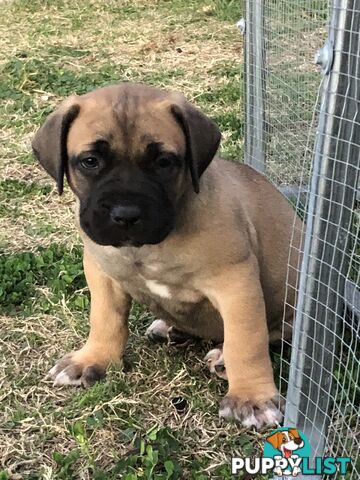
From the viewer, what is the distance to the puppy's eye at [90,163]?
10.5 ft

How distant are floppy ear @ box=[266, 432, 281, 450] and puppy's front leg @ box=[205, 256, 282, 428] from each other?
255 mm

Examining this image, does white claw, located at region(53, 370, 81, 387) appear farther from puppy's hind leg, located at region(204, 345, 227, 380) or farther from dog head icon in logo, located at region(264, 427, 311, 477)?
dog head icon in logo, located at region(264, 427, 311, 477)

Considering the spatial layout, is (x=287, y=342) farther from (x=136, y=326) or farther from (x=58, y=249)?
(x=58, y=249)

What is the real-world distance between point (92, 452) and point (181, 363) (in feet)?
2.61

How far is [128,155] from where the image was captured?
3154 millimetres

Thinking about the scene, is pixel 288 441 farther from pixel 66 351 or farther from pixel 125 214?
pixel 66 351

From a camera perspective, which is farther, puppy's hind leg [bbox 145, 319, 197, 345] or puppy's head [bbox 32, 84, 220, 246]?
puppy's hind leg [bbox 145, 319, 197, 345]

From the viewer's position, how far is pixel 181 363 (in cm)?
390

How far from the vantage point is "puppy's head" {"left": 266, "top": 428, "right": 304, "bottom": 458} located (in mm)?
2955

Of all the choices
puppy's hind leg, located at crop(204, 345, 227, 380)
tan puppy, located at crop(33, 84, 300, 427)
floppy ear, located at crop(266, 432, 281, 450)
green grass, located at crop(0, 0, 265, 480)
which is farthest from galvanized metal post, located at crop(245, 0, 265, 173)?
floppy ear, located at crop(266, 432, 281, 450)

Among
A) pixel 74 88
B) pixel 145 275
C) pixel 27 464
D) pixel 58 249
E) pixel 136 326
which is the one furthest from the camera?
pixel 74 88

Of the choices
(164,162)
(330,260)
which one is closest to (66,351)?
(164,162)

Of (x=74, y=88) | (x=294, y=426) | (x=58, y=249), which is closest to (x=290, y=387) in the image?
(x=294, y=426)

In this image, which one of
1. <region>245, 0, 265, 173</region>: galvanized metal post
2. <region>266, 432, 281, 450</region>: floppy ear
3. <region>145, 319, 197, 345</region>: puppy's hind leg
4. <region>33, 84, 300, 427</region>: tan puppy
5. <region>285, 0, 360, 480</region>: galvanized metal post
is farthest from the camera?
<region>245, 0, 265, 173</region>: galvanized metal post
